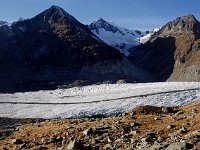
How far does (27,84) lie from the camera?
17600 cm

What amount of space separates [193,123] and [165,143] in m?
3.21

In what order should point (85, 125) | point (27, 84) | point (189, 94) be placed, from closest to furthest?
point (85, 125) < point (189, 94) < point (27, 84)

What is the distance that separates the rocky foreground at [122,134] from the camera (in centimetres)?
1748

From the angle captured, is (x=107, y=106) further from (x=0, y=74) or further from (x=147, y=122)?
(x=0, y=74)

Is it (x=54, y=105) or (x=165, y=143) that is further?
(x=54, y=105)

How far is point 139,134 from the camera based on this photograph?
19750 mm

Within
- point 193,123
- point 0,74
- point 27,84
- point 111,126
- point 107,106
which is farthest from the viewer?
point 0,74

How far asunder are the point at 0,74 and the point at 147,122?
173 metres

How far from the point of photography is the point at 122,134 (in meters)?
20.4

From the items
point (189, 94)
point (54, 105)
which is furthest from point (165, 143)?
point (54, 105)

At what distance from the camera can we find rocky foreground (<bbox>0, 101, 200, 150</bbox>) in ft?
57.4

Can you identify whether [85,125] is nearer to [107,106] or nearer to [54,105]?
[107,106]

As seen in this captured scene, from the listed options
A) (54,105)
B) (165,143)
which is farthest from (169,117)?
Answer: (54,105)

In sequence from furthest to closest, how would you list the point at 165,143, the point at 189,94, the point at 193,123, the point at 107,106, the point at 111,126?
the point at 107,106 → the point at 189,94 → the point at 111,126 → the point at 193,123 → the point at 165,143
